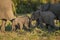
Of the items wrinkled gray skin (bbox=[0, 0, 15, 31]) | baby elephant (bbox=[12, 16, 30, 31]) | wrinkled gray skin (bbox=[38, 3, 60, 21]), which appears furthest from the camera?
wrinkled gray skin (bbox=[38, 3, 60, 21])

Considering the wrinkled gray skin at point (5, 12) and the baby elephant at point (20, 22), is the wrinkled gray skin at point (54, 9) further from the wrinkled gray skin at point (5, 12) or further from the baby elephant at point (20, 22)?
the wrinkled gray skin at point (5, 12)

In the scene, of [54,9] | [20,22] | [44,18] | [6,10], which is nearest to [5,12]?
[6,10]

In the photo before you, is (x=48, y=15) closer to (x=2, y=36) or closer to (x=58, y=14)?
(x=58, y=14)

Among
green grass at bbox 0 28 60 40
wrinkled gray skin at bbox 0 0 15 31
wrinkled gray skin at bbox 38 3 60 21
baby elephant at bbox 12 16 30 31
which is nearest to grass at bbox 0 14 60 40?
green grass at bbox 0 28 60 40

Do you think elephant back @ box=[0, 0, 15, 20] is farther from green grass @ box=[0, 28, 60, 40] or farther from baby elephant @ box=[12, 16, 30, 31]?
green grass @ box=[0, 28, 60, 40]

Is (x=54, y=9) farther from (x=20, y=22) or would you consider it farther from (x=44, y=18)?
(x=20, y=22)

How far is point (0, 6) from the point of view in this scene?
10.6 metres

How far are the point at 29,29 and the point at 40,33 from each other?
0.52m

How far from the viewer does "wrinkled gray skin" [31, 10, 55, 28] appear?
10.4 meters

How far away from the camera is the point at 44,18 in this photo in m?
10.4

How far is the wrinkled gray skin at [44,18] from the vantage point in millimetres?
10398

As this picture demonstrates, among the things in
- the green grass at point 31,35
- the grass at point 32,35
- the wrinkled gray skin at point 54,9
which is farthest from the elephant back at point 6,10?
the wrinkled gray skin at point 54,9

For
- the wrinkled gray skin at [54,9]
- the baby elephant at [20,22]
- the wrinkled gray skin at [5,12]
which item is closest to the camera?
the baby elephant at [20,22]

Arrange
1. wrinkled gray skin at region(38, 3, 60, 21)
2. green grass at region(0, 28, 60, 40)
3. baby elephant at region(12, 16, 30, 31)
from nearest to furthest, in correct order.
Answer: green grass at region(0, 28, 60, 40) → baby elephant at region(12, 16, 30, 31) → wrinkled gray skin at region(38, 3, 60, 21)
